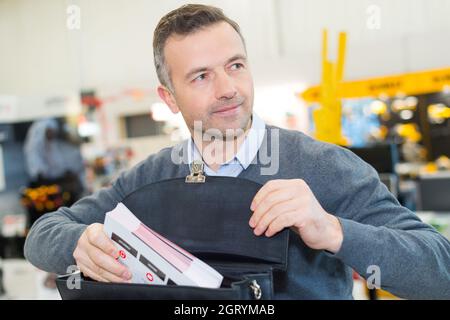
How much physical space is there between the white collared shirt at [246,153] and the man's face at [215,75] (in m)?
0.04

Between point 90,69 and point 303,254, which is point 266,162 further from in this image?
point 90,69

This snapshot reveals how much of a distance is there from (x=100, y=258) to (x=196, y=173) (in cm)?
19

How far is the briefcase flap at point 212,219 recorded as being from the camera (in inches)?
23.3

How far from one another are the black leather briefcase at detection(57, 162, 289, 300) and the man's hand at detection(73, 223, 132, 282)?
0.02 m

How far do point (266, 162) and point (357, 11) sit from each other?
0.35 metres

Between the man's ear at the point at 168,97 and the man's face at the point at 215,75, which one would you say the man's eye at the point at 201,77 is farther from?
the man's ear at the point at 168,97

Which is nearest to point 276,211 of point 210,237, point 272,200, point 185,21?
point 272,200

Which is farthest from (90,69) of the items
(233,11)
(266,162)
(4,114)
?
(4,114)

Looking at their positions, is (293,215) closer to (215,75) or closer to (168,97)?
(215,75)

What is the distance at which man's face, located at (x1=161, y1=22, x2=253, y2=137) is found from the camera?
0.72 m

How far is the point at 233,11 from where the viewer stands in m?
0.90

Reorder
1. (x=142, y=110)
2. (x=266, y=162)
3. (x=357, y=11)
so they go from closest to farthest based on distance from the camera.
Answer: (x=266, y=162)
(x=357, y=11)
(x=142, y=110)

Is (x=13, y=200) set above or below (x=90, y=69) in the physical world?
below
